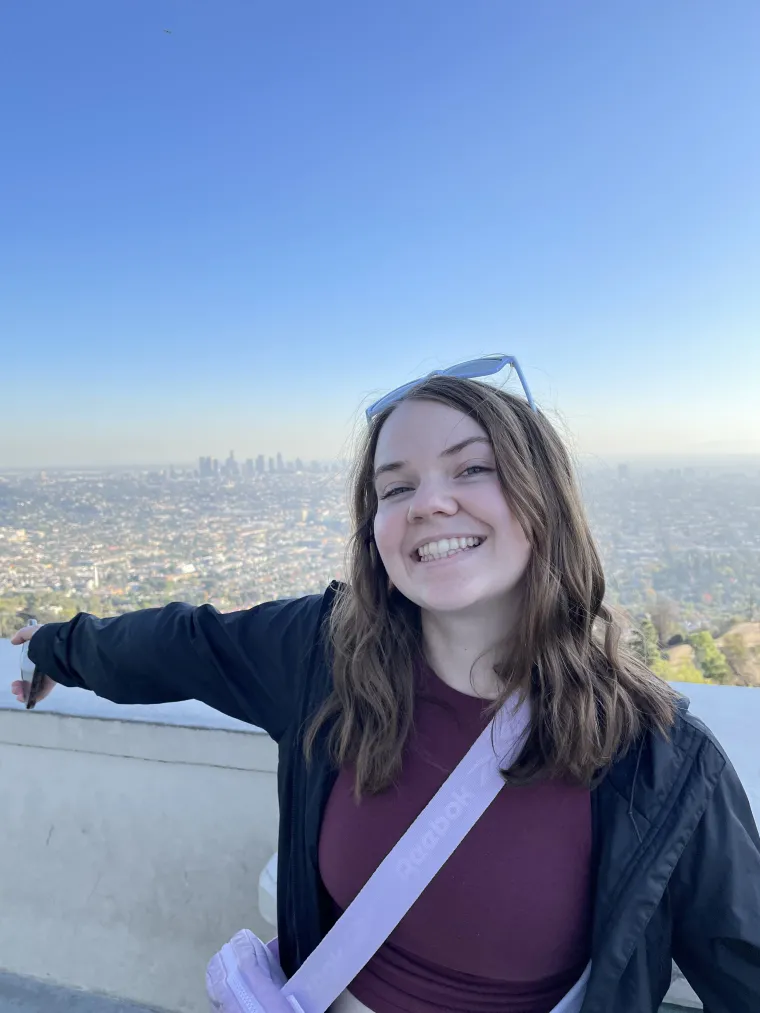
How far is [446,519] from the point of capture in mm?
1070

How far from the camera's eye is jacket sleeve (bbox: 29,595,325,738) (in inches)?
51.4

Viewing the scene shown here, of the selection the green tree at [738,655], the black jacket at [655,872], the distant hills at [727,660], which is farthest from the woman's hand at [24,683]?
the green tree at [738,655]

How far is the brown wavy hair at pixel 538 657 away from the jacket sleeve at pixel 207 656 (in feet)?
0.40

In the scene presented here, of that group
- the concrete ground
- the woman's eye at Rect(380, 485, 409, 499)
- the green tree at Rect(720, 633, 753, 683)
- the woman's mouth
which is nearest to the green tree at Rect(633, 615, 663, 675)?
the woman's mouth

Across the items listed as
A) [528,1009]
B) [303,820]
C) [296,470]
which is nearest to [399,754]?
[303,820]

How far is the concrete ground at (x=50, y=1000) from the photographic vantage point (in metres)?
1.86

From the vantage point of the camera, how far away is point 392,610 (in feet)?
4.33

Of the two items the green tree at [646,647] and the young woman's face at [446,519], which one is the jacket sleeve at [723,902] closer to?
the green tree at [646,647]

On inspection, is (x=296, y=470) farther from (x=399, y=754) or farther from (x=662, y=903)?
(x=662, y=903)

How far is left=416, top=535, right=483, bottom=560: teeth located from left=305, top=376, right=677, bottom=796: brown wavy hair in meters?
0.10

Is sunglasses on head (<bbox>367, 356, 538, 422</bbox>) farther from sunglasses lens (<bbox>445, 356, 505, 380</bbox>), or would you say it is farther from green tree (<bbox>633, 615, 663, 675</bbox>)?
green tree (<bbox>633, 615, 663, 675</bbox>)

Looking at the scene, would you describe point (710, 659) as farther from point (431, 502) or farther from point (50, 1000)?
point (50, 1000)

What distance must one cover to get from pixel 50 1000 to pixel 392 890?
1662 mm

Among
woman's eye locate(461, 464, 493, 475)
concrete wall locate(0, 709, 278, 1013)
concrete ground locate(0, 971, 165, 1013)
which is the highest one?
woman's eye locate(461, 464, 493, 475)
